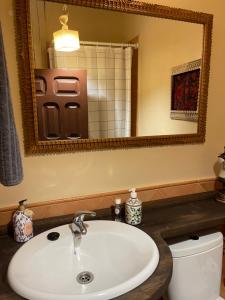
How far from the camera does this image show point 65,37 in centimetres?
105

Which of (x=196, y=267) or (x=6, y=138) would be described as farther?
(x=196, y=267)

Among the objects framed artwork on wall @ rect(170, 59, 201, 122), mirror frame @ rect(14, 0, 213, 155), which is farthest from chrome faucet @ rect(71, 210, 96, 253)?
framed artwork on wall @ rect(170, 59, 201, 122)

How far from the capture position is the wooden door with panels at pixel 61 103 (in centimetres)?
105

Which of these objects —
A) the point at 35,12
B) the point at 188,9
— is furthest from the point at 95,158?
the point at 188,9

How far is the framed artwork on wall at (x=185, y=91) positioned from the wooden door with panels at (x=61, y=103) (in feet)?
1.71

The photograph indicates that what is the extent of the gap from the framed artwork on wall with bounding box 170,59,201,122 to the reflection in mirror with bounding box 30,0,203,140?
2 cm

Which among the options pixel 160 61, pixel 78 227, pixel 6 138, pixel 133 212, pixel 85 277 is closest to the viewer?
pixel 6 138

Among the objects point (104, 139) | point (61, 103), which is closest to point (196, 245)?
point (104, 139)

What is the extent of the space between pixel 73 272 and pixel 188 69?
1166 mm

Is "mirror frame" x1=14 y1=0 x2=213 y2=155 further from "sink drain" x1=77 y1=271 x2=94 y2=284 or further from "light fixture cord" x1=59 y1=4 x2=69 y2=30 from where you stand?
"sink drain" x1=77 y1=271 x2=94 y2=284

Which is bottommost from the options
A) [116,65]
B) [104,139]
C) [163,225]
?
[163,225]

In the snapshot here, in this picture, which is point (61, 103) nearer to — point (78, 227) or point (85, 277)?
point (78, 227)

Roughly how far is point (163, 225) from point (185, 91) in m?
0.75

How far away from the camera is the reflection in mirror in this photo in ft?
3.45
